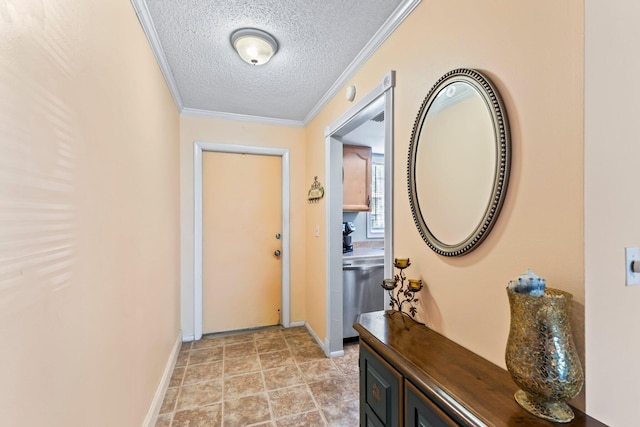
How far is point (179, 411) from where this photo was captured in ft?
6.24

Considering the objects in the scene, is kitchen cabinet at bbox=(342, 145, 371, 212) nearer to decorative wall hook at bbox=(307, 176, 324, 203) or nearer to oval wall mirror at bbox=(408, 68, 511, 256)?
decorative wall hook at bbox=(307, 176, 324, 203)

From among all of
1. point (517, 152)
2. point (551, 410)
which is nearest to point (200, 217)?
point (517, 152)

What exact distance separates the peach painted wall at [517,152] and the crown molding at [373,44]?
8cm

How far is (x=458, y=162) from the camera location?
3.86 feet

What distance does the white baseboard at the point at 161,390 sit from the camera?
1.67 metres

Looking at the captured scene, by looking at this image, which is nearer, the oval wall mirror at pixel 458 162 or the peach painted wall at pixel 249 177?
the oval wall mirror at pixel 458 162

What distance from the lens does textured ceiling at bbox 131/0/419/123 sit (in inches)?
60.2

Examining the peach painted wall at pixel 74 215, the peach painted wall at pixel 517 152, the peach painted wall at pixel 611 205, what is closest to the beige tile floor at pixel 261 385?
the peach painted wall at pixel 74 215

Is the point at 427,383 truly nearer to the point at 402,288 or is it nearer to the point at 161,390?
the point at 402,288

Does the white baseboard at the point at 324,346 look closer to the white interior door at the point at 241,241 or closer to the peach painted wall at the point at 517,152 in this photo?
the white interior door at the point at 241,241

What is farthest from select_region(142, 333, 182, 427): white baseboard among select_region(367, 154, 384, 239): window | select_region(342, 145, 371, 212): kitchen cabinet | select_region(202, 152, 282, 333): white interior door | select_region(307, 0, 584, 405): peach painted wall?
select_region(367, 154, 384, 239): window

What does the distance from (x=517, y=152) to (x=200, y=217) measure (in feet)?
9.47

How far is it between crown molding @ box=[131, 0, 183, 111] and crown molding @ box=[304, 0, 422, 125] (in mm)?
1319

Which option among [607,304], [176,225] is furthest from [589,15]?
[176,225]
